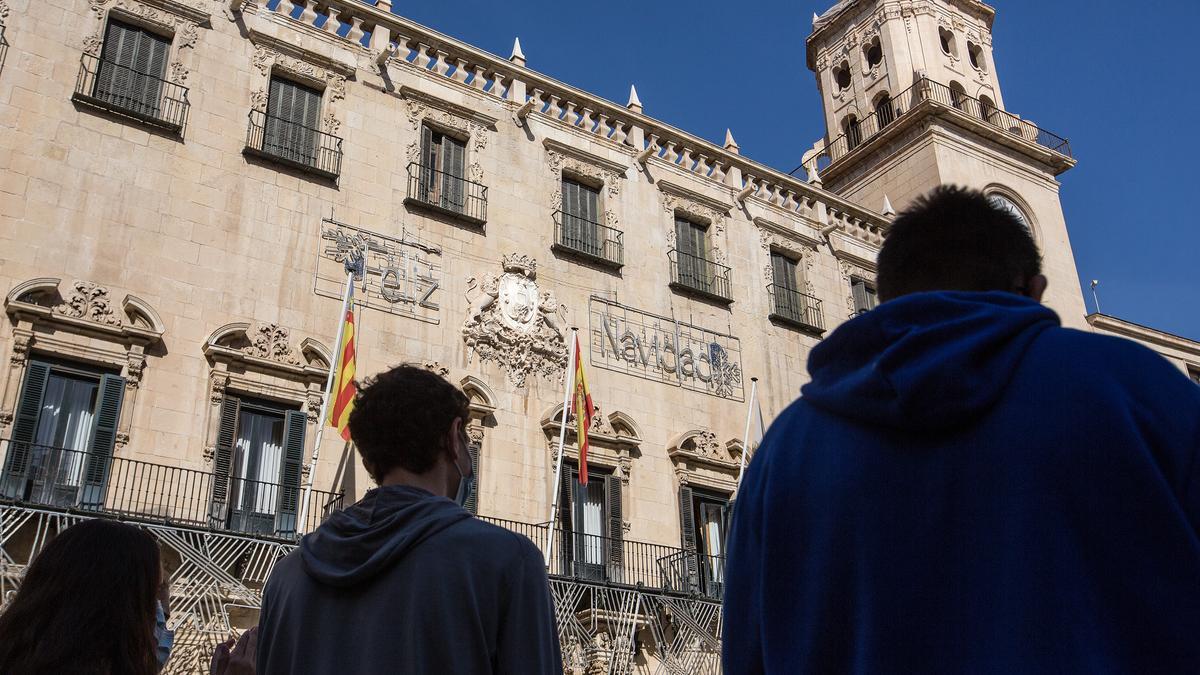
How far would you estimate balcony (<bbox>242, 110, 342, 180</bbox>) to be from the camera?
1684 cm

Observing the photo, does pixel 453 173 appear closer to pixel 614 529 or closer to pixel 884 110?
pixel 614 529

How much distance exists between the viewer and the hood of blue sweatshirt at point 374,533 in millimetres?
2848

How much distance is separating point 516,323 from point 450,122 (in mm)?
4305

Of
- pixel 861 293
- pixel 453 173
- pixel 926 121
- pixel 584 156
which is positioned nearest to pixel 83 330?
pixel 453 173

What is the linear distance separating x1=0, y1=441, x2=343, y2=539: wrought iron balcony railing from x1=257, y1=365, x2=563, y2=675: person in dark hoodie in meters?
11.5

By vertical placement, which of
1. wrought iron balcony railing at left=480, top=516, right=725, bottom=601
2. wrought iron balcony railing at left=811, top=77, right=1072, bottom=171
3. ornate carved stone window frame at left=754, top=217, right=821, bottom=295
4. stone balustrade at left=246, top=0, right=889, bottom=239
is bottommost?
wrought iron balcony railing at left=480, top=516, right=725, bottom=601

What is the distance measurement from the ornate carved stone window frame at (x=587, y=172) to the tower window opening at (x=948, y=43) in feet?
52.7

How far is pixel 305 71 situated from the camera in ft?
58.7

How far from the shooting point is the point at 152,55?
1652 cm

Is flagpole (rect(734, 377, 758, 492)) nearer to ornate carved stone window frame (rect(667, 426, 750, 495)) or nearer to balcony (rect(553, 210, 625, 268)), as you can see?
ornate carved stone window frame (rect(667, 426, 750, 495))

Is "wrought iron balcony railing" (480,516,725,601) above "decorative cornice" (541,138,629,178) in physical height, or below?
below

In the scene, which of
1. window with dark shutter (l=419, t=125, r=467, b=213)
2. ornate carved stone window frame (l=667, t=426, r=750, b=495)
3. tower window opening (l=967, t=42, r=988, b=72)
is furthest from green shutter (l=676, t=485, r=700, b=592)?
tower window opening (l=967, t=42, r=988, b=72)

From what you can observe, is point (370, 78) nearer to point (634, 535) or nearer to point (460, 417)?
point (634, 535)

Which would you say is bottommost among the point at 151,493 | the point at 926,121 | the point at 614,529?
the point at 151,493
